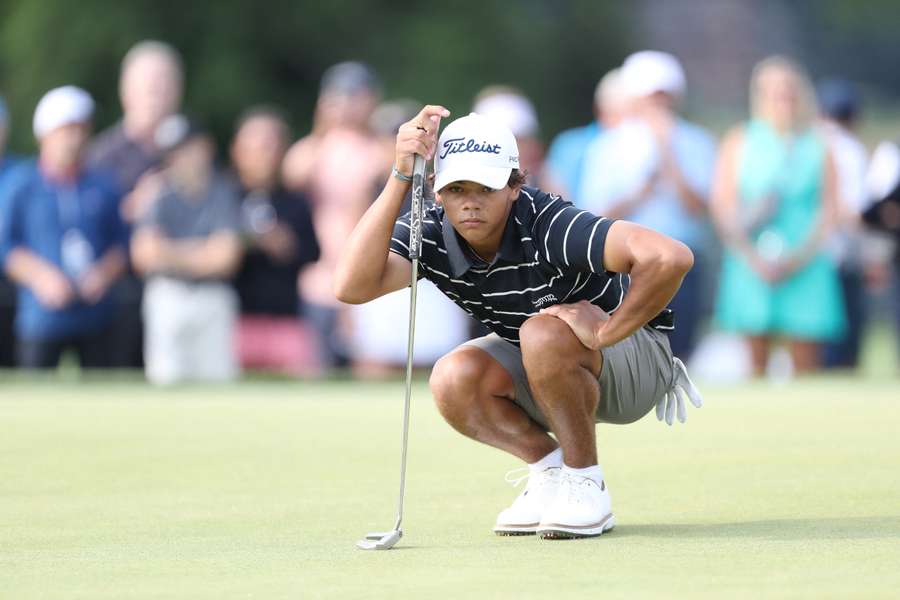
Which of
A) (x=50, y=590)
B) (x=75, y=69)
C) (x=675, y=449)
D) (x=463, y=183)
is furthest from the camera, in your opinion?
(x=75, y=69)

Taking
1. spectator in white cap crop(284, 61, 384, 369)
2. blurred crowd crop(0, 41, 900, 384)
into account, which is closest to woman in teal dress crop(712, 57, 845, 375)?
blurred crowd crop(0, 41, 900, 384)

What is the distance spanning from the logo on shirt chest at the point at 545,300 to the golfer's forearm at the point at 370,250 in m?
0.55

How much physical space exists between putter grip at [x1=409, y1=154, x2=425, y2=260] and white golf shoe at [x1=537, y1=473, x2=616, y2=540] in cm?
95

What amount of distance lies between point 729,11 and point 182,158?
36.7 m

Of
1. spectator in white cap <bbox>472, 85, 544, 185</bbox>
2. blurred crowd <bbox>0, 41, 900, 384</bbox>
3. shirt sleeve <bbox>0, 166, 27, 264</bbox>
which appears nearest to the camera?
blurred crowd <bbox>0, 41, 900, 384</bbox>

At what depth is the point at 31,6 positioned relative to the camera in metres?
25.6

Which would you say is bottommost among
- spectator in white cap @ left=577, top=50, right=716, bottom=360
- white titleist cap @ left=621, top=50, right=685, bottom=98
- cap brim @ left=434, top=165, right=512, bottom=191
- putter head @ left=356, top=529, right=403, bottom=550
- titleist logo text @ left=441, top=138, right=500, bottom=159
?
putter head @ left=356, top=529, right=403, bottom=550

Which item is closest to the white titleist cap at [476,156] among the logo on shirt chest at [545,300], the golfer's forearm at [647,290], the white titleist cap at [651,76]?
the logo on shirt chest at [545,300]

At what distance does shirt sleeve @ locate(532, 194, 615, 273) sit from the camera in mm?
5949

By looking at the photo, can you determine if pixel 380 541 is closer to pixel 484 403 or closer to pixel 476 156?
pixel 484 403

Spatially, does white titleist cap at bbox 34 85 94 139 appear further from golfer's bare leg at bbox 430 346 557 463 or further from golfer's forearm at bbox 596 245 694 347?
golfer's forearm at bbox 596 245 694 347

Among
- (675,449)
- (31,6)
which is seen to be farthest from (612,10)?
(675,449)

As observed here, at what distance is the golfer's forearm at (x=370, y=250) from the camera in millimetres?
6258

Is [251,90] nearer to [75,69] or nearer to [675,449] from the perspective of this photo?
[75,69]
